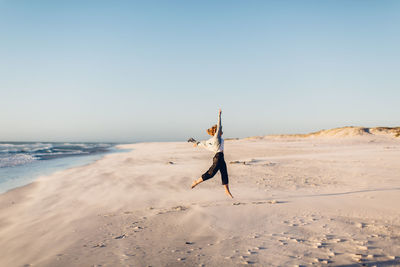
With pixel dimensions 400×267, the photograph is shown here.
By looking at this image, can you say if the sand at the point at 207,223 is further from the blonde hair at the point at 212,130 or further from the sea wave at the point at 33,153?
the sea wave at the point at 33,153

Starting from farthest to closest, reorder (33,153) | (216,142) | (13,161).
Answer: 1. (33,153)
2. (13,161)
3. (216,142)

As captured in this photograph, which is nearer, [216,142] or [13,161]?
[216,142]

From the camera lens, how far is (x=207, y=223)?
19.3 ft

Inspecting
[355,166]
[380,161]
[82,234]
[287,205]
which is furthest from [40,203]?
[380,161]

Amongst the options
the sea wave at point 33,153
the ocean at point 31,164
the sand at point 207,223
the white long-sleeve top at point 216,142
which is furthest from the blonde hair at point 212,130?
the sea wave at point 33,153

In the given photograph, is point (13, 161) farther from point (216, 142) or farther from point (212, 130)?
point (216, 142)

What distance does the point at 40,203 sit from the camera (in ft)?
28.7

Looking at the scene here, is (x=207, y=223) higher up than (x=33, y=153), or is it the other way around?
(x=33, y=153)

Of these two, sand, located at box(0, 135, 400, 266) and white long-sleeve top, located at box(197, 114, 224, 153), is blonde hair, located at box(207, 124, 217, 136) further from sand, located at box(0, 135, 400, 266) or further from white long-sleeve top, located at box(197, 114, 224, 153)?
sand, located at box(0, 135, 400, 266)

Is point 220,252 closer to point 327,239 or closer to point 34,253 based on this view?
point 327,239

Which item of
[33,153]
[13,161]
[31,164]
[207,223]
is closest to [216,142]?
[207,223]

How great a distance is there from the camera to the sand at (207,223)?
4.30 m

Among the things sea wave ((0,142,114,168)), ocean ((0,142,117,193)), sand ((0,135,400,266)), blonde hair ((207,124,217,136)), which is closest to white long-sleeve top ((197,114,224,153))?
blonde hair ((207,124,217,136))

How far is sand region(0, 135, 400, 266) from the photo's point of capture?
4.30m
